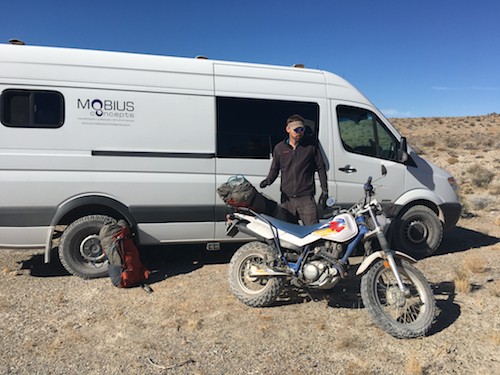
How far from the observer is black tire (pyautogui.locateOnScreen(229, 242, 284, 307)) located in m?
4.32

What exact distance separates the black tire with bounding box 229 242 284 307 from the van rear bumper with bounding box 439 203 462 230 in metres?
3.34

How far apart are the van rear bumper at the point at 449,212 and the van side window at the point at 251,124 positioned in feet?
7.99

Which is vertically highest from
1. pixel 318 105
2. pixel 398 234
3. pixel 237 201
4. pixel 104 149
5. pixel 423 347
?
pixel 318 105

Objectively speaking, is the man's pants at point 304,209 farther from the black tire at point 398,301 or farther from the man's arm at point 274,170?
the black tire at point 398,301

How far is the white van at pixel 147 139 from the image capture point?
4867mm

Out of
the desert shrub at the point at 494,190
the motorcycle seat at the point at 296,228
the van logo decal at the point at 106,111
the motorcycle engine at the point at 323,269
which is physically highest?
the van logo decal at the point at 106,111

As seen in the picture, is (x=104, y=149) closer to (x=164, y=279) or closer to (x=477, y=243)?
(x=164, y=279)

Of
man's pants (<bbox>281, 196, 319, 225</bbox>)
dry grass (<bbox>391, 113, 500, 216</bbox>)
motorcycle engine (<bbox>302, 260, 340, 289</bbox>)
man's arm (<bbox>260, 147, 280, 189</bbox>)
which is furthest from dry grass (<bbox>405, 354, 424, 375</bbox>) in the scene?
dry grass (<bbox>391, 113, 500, 216</bbox>)

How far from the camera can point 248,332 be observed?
3.87 meters

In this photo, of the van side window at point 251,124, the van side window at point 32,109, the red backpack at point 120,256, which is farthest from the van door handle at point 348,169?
the van side window at point 32,109

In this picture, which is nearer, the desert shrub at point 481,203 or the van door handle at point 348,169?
the van door handle at point 348,169

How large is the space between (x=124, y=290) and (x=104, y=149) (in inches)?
66.9

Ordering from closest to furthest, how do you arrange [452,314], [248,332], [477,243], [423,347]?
[423,347]
[248,332]
[452,314]
[477,243]

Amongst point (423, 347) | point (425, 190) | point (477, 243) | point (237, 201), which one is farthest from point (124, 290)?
point (477, 243)
